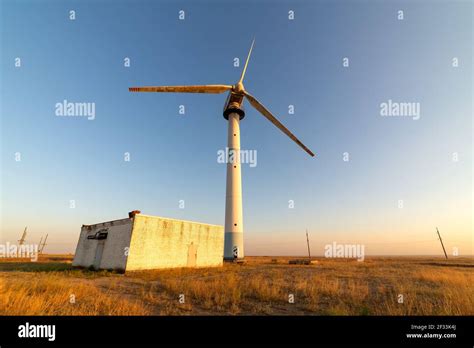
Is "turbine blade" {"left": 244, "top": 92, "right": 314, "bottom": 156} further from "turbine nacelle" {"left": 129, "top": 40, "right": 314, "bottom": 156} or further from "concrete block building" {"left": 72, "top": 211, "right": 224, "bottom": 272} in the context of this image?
"concrete block building" {"left": 72, "top": 211, "right": 224, "bottom": 272}

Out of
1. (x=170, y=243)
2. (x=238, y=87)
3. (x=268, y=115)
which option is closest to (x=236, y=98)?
(x=238, y=87)

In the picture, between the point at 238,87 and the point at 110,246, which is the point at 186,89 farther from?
the point at 110,246

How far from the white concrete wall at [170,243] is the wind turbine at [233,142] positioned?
177cm

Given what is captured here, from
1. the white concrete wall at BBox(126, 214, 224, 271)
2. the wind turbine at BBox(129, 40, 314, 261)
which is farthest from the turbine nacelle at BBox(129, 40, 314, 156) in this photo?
the white concrete wall at BBox(126, 214, 224, 271)

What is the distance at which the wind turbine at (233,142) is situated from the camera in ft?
93.6

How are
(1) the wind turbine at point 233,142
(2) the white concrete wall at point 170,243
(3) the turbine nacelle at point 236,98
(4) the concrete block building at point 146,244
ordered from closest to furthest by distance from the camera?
(4) the concrete block building at point 146,244, (2) the white concrete wall at point 170,243, (1) the wind turbine at point 233,142, (3) the turbine nacelle at point 236,98

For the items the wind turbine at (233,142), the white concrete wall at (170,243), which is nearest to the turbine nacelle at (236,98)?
the wind turbine at (233,142)

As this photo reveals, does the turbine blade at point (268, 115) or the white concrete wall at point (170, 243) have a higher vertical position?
the turbine blade at point (268, 115)

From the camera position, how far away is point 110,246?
2039 centimetres

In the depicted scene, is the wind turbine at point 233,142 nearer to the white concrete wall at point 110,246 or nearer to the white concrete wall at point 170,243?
the white concrete wall at point 170,243

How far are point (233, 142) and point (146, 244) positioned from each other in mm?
17884
